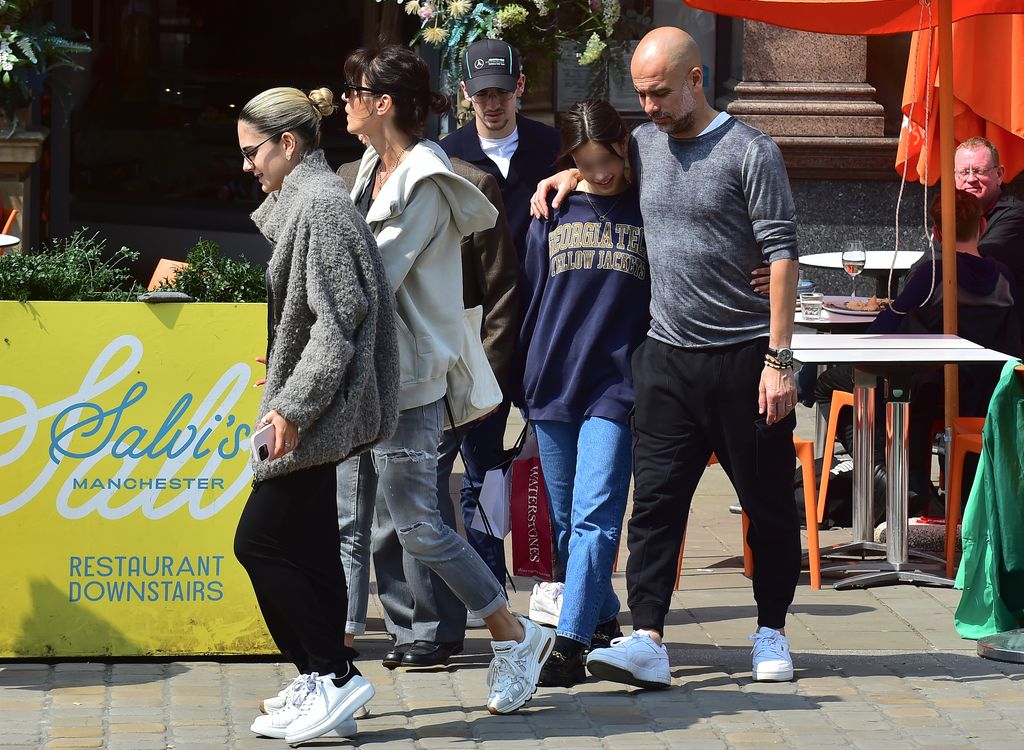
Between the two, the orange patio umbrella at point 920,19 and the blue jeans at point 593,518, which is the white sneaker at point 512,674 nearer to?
the blue jeans at point 593,518

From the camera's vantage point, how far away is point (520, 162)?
612cm

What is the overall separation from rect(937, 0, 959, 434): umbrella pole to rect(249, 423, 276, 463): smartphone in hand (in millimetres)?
3338

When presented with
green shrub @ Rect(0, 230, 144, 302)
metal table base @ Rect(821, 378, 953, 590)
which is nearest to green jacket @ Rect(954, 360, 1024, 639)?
metal table base @ Rect(821, 378, 953, 590)

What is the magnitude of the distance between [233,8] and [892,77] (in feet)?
23.6

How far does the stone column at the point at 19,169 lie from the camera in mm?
10250

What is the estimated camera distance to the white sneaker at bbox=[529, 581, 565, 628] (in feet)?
19.3

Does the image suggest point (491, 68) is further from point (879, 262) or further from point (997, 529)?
point (879, 262)

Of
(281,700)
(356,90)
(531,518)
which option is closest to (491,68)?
(356,90)

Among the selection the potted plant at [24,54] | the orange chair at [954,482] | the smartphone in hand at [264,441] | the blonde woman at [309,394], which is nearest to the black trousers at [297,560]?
the blonde woman at [309,394]

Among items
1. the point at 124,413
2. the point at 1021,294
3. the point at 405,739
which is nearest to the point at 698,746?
the point at 405,739

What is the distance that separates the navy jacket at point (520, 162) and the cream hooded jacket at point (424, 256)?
0.94 metres

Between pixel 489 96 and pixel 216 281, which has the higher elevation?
pixel 489 96

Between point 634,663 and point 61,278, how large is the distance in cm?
212

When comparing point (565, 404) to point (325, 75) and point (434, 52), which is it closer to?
point (434, 52)
